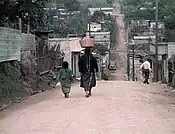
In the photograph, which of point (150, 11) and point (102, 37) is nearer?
point (102, 37)

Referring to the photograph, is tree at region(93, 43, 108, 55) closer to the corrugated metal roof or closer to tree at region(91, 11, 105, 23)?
tree at region(91, 11, 105, 23)

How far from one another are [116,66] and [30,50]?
44.7 meters

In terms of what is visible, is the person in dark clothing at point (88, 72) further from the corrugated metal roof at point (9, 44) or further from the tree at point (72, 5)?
the tree at point (72, 5)

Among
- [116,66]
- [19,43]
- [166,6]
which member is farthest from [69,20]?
[19,43]

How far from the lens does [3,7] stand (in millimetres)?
15695

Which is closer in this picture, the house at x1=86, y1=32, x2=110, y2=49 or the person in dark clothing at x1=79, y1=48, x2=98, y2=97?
the person in dark clothing at x1=79, y1=48, x2=98, y2=97

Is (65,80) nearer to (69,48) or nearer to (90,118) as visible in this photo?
(90,118)

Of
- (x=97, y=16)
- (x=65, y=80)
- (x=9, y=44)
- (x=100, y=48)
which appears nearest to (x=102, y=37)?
(x=100, y=48)

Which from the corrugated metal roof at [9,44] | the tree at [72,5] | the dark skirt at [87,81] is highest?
the tree at [72,5]

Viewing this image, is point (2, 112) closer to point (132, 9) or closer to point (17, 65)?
point (17, 65)

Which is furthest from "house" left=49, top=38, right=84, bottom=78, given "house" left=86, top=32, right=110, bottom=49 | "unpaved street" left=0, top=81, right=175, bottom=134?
"unpaved street" left=0, top=81, right=175, bottom=134

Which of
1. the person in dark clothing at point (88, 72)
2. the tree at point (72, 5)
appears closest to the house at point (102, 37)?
the tree at point (72, 5)

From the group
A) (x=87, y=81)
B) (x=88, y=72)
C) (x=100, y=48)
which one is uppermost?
(x=100, y=48)

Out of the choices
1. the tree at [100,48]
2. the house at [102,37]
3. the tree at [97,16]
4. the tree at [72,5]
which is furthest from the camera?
the tree at [97,16]
